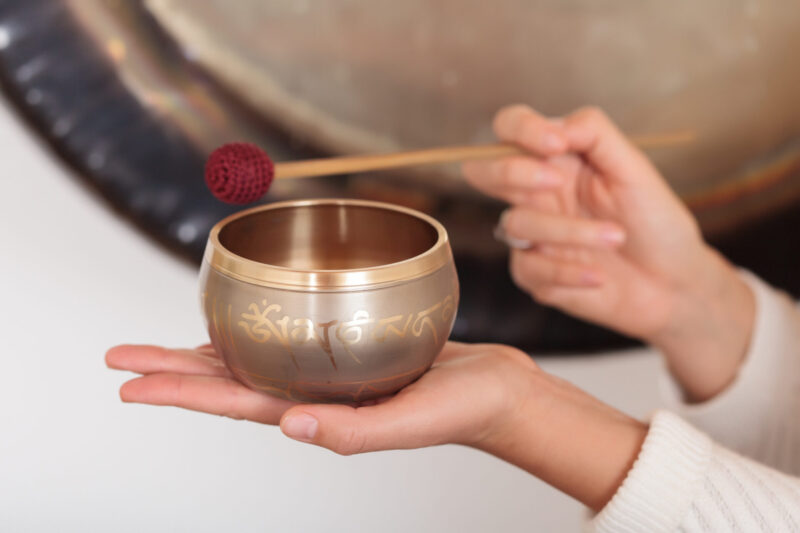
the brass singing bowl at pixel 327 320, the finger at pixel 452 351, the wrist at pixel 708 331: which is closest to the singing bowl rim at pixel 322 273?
the brass singing bowl at pixel 327 320

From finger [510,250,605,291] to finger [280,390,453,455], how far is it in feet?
1.12

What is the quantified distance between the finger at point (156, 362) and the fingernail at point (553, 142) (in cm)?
35

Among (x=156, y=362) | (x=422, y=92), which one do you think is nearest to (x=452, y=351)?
(x=156, y=362)

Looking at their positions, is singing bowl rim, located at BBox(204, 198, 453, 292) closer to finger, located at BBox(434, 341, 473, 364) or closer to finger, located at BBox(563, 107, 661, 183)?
finger, located at BBox(434, 341, 473, 364)

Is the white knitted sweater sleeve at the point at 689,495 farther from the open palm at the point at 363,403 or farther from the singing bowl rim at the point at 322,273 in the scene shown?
the singing bowl rim at the point at 322,273

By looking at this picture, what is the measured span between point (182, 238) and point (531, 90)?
0.41m

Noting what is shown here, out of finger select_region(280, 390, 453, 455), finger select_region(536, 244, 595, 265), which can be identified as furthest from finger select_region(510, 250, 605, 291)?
finger select_region(280, 390, 453, 455)

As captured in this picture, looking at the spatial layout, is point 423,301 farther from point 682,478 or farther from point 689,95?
point 689,95

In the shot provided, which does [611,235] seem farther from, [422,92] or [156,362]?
[156,362]

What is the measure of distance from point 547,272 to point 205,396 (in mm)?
426

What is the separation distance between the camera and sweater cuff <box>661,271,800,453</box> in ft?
2.61

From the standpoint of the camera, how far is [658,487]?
1.67 feet

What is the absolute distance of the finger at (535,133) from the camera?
0.68 meters

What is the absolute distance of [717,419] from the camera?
2.64 feet
